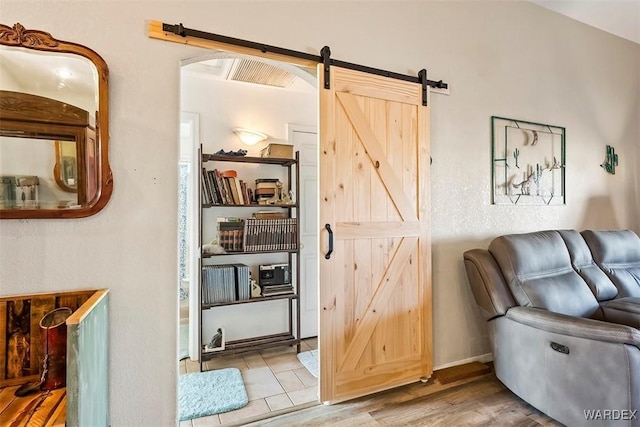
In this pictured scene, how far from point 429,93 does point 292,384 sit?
7.93 ft

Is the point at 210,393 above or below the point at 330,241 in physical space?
below

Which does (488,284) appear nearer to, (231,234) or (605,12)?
(231,234)

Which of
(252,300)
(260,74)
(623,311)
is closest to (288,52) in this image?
(260,74)

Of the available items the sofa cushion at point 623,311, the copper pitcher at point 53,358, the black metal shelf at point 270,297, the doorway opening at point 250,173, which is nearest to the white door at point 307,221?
the doorway opening at point 250,173

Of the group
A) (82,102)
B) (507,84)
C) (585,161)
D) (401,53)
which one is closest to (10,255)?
(82,102)

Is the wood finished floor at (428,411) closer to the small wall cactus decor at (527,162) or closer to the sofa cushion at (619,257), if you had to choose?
the sofa cushion at (619,257)

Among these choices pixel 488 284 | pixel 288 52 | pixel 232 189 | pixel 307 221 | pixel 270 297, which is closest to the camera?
pixel 288 52

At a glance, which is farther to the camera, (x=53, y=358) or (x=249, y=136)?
(x=249, y=136)

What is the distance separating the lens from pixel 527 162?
2863 mm

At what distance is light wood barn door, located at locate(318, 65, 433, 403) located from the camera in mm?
2043

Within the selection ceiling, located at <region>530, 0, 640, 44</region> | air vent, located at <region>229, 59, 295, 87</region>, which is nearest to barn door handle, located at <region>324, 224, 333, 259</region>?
air vent, located at <region>229, 59, 295, 87</region>

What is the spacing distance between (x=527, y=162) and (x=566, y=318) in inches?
62.3

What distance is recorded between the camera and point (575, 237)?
2600 mm

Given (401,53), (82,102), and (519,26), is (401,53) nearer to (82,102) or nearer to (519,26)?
(519,26)
